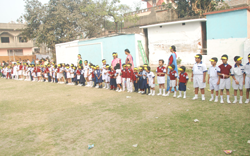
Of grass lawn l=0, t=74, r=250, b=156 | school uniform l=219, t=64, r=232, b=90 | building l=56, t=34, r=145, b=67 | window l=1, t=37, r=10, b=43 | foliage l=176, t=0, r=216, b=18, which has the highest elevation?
window l=1, t=37, r=10, b=43

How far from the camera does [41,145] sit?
407 centimetres

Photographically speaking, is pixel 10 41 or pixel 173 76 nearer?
pixel 173 76

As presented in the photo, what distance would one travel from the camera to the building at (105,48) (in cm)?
1614

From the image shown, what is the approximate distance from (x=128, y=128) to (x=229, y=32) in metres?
12.0

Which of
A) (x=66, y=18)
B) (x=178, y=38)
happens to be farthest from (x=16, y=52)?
(x=178, y=38)

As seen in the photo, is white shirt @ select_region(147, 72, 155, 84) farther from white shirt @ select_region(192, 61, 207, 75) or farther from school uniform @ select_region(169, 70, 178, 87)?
white shirt @ select_region(192, 61, 207, 75)

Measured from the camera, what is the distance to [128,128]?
4.70 meters

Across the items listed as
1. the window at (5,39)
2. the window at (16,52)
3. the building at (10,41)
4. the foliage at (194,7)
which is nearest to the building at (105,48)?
the foliage at (194,7)

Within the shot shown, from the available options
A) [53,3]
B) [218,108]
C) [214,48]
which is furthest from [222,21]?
[53,3]

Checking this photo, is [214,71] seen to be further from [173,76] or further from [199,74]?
[173,76]

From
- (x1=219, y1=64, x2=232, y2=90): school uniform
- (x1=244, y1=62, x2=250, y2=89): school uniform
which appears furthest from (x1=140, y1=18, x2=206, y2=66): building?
(x1=244, y1=62, x2=250, y2=89): school uniform

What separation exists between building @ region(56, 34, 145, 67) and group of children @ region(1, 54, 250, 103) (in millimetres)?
4984

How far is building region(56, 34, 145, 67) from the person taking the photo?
16141 mm

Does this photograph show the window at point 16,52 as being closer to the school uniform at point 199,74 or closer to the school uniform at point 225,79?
the school uniform at point 199,74
